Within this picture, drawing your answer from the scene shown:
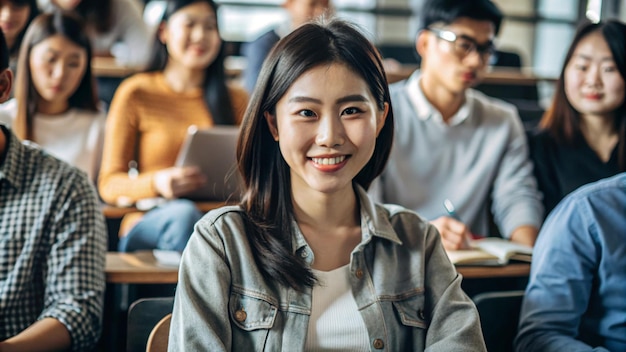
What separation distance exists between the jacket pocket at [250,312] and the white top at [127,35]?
289 cm

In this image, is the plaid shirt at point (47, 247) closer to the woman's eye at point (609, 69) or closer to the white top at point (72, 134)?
the white top at point (72, 134)

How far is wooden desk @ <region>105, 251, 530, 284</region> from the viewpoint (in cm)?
185

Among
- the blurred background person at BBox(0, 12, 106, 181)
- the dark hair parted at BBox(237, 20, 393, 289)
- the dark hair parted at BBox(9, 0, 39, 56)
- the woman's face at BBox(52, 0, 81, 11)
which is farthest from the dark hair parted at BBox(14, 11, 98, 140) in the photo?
the dark hair parted at BBox(237, 20, 393, 289)

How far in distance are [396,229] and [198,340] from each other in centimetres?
45

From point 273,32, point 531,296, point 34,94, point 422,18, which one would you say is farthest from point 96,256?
point 273,32

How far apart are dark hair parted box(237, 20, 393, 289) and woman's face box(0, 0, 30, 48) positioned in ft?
6.82

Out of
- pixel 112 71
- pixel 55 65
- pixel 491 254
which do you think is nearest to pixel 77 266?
pixel 491 254

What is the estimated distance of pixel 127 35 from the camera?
13.3ft

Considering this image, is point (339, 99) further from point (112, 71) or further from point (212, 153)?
point (112, 71)

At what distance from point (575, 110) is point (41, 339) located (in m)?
1.77

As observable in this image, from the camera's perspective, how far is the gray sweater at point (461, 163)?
8.20ft

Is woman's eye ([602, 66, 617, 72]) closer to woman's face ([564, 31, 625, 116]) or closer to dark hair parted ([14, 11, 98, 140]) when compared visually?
woman's face ([564, 31, 625, 116])

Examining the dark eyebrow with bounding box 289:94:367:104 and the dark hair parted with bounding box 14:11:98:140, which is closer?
the dark eyebrow with bounding box 289:94:367:104

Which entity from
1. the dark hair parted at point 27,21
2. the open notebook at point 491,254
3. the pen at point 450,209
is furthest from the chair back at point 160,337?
the dark hair parted at point 27,21
